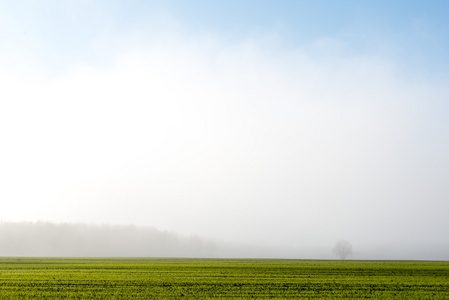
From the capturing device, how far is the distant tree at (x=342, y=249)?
114500mm

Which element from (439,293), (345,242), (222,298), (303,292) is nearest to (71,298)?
(222,298)

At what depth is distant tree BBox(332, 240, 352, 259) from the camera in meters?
114

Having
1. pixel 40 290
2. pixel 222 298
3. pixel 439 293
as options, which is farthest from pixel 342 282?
pixel 40 290

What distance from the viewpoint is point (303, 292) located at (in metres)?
26.6

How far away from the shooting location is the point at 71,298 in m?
23.8

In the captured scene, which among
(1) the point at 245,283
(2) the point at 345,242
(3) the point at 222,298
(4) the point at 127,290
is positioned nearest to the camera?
(3) the point at 222,298

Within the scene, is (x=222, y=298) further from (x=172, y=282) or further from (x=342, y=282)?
(x=342, y=282)

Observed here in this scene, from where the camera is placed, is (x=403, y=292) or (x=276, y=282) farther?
(x=276, y=282)

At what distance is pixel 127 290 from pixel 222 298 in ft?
22.8

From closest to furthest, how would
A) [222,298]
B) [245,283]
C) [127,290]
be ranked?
[222,298] → [127,290] → [245,283]

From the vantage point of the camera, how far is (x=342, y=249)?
377ft

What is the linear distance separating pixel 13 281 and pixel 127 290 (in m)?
12.0

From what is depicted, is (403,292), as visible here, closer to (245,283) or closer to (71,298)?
(245,283)

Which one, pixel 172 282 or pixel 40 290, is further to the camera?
pixel 172 282
